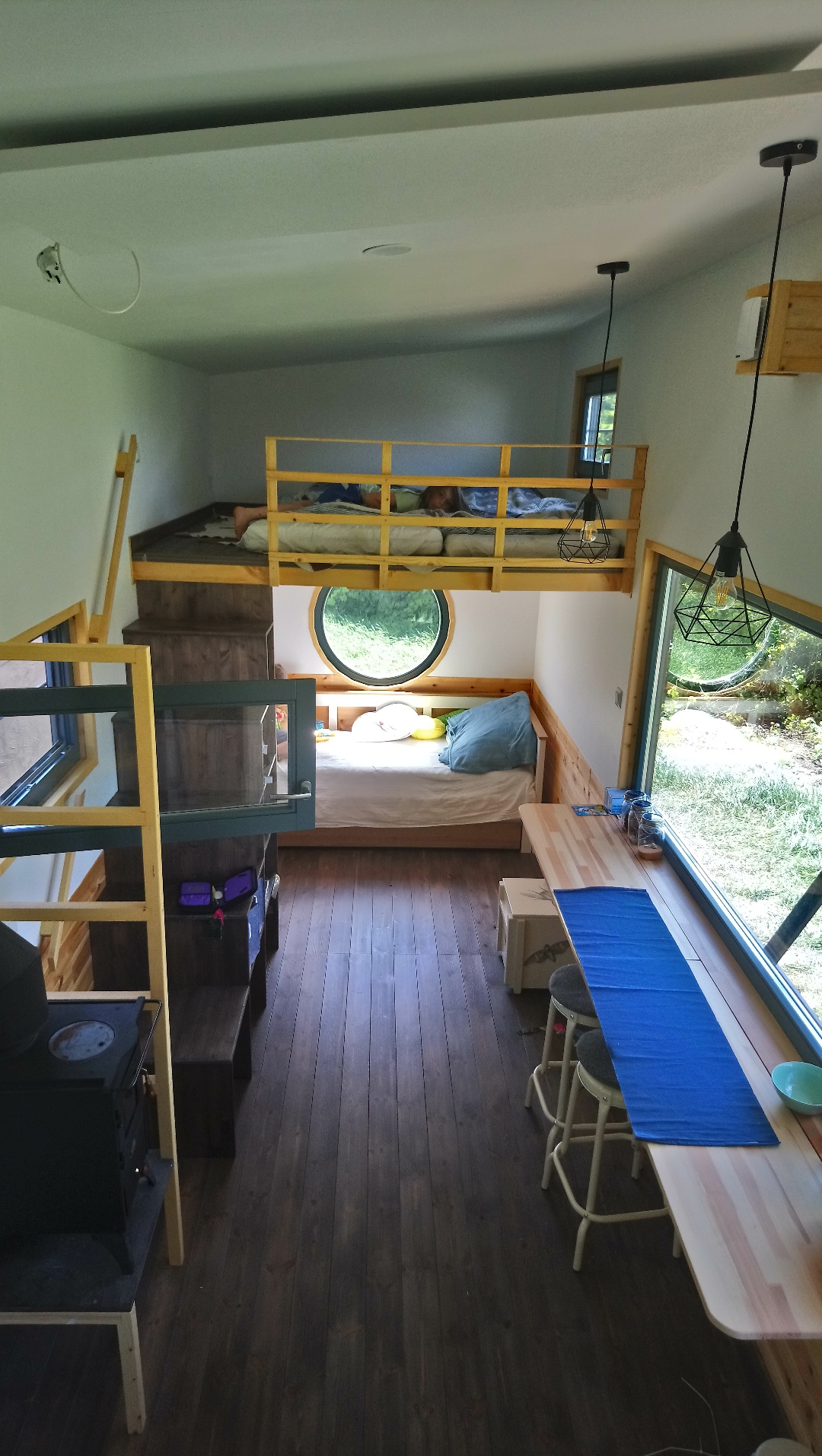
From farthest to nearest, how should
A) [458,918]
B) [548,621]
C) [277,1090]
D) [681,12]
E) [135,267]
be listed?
[548,621] → [458,918] → [277,1090] → [135,267] → [681,12]

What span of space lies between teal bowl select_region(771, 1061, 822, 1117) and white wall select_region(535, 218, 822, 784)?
1298 millimetres

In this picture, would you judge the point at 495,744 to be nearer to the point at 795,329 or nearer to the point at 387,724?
the point at 387,724

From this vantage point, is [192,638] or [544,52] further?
[192,638]

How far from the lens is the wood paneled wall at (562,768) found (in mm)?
4764

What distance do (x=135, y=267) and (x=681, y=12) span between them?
1536mm

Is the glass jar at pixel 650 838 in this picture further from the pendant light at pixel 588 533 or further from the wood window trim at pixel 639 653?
the pendant light at pixel 588 533

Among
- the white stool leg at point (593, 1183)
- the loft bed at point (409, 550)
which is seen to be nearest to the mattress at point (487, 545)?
the loft bed at point (409, 550)

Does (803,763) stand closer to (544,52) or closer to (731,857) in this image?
(731,857)

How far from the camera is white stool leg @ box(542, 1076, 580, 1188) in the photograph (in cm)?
279

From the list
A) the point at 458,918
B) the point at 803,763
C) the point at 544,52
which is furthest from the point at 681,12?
the point at 458,918

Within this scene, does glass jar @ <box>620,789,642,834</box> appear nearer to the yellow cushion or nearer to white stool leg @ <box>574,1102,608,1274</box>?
white stool leg @ <box>574,1102,608,1274</box>

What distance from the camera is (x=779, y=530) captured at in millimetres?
2617

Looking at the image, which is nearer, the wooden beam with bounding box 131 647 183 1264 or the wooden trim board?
the wooden beam with bounding box 131 647 183 1264

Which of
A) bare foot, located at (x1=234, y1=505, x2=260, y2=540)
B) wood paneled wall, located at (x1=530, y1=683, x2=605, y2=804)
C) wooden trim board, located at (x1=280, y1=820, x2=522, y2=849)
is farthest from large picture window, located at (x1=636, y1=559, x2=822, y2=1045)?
bare foot, located at (x1=234, y1=505, x2=260, y2=540)
